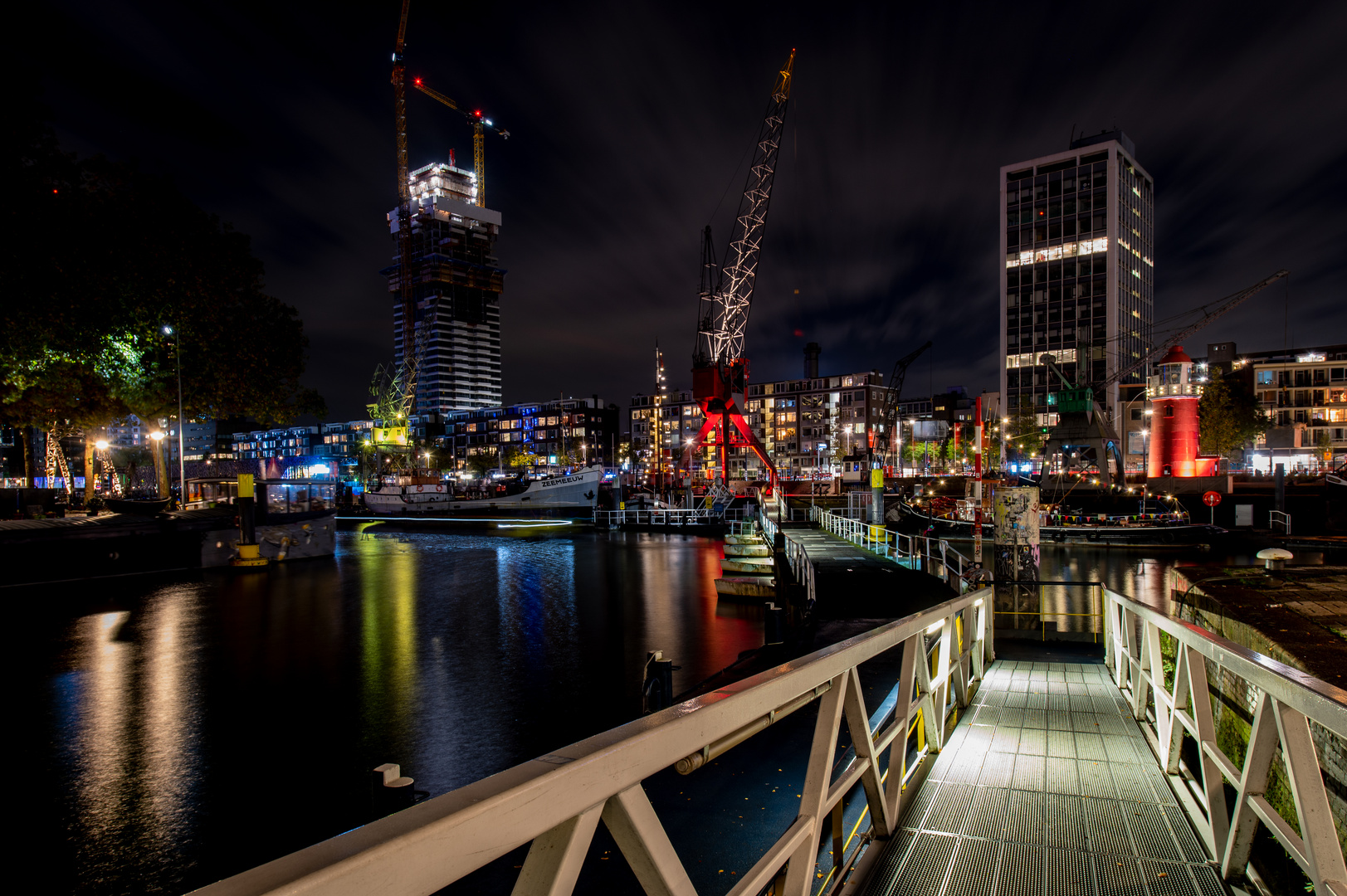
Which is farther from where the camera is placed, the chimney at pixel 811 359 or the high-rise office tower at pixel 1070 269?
the chimney at pixel 811 359

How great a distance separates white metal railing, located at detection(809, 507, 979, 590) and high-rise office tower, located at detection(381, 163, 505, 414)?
16647 cm

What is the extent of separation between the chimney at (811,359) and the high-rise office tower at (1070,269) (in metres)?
57.6

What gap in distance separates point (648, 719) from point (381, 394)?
9846 cm

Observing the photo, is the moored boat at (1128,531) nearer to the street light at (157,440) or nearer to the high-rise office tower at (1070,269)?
the street light at (157,440)

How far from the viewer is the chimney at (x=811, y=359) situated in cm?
16162

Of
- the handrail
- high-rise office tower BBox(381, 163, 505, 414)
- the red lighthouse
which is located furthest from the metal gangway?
high-rise office tower BBox(381, 163, 505, 414)

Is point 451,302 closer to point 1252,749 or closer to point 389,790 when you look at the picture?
point 389,790

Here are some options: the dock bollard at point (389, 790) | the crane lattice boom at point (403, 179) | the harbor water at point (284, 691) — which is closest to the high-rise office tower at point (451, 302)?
the crane lattice boom at point (403, 179)

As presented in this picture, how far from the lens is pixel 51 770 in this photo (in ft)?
29.7

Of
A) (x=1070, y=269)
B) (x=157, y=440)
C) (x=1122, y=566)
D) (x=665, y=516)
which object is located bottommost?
(x=1122, y=566)

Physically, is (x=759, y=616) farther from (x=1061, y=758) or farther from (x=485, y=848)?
(x=485, y=848)

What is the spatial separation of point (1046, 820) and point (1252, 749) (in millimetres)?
1601

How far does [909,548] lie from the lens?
22.7 meters

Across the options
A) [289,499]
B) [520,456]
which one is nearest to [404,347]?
[520,456]
